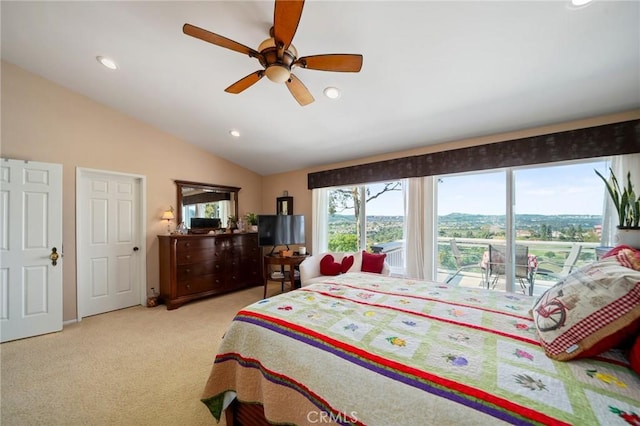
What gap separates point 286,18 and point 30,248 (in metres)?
3.77

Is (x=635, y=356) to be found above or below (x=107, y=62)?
below

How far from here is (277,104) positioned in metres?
2.91

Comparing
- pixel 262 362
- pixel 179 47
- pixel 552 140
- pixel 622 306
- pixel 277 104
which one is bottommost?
pixel 262 362

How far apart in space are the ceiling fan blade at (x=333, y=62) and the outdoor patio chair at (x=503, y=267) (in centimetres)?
287

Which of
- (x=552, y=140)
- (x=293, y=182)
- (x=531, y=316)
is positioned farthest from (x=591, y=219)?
(x=293, y=182)

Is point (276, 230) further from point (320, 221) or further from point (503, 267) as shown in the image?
point (503, 267)

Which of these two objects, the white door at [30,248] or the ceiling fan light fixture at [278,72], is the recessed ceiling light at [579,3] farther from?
the white door at [30,248]

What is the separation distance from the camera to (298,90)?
6.75 ft

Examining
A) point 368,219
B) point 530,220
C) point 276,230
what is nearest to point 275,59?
point 276,230

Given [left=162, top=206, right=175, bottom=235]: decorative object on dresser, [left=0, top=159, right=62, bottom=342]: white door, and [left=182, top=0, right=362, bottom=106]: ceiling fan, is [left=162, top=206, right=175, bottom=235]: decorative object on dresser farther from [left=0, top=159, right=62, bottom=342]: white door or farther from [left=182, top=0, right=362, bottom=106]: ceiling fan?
[left=182, top=0, right=362, bottom=106]: ceiling fan

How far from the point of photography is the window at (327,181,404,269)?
3.93m

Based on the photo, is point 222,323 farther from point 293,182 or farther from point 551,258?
point 551,258

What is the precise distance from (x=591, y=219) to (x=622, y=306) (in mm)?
2449

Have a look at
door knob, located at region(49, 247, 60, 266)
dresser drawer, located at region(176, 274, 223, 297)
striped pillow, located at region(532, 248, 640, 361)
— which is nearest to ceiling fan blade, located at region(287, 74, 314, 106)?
striped pillow, located at region(532, 248, 640, 361)
